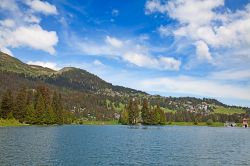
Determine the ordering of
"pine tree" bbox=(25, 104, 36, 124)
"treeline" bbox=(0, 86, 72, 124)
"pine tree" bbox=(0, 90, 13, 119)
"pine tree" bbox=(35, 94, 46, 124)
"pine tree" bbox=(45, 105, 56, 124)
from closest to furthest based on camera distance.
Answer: "pine tree" bbox=(0, 90, 13, 119)
"treeline" bbox=(0, 86, 72, 124)
"pine tree" bbox=(25, 104, 36, 124)
"pine tree" bbox=(35, 94, 46, 124)
"pine tree" bbox=(45, 105, 56, 124)

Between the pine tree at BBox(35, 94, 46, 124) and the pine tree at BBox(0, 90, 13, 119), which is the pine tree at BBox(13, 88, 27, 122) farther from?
the pine tree at BBox(35, 94, 46, 124)

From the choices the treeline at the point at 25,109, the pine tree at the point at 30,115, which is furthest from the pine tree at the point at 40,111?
the pine tree at the point at 30,115

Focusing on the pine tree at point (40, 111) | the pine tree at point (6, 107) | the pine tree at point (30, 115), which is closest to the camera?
the pine tree at point (6, 107)

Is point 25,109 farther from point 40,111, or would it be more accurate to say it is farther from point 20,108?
point 40,111

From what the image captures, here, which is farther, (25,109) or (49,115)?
(49,115)

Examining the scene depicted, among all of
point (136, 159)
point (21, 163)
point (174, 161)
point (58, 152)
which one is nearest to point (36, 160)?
point (21, 163)

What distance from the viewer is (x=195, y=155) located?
6781cm

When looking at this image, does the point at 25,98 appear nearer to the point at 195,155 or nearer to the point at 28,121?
the point at 28,121

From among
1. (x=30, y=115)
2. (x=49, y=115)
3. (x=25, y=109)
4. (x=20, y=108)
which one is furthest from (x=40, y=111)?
(x=20, y=108)

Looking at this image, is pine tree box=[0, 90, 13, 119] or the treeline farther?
the treeline

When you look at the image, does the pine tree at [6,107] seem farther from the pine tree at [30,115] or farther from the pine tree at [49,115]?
the pine tree at [49,115]

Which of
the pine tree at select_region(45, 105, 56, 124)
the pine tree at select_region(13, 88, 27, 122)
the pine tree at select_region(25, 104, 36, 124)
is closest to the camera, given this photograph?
the pine tree at select_region(13, 88, 27, 122)

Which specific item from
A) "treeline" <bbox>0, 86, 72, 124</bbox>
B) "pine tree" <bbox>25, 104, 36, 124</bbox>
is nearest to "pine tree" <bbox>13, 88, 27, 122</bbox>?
"treeline" <bbox>0, 86, 72, 124</bbox>

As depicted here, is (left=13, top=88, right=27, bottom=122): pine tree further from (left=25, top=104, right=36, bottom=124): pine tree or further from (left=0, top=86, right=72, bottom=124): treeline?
(left=25, top=104, right=36, bottom=124): pine tree
